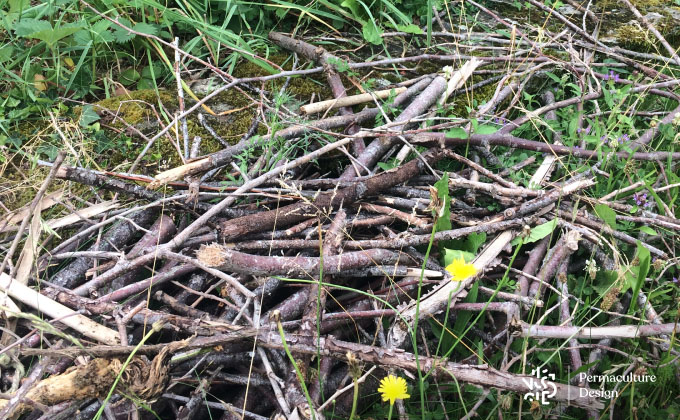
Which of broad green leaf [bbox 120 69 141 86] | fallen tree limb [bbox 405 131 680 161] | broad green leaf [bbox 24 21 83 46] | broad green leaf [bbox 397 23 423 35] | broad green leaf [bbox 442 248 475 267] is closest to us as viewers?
broad green leaf [bbox 442 248 475 267]

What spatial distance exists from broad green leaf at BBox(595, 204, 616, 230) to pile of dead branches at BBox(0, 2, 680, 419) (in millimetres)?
46

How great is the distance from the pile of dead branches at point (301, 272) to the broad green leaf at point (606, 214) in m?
0.05

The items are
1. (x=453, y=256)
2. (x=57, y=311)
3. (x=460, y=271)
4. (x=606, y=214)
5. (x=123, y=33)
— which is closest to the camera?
(x=460, y=271)

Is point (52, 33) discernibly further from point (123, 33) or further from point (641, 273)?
point (641, 273)

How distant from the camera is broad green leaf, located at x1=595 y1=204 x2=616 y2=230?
2236mm

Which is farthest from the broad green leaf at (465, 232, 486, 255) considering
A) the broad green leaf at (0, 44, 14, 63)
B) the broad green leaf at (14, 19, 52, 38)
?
the broad green leaf at (0, 44, 14, 63)

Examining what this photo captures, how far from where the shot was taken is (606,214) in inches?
88.7

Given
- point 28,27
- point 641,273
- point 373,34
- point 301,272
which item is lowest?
point 301,272

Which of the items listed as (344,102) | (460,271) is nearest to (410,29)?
(344,102)

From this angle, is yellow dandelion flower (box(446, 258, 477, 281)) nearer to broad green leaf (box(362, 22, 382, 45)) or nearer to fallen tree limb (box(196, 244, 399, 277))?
fallen tree limb (box(196, 244, 399, 277))

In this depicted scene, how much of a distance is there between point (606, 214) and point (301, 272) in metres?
1.36

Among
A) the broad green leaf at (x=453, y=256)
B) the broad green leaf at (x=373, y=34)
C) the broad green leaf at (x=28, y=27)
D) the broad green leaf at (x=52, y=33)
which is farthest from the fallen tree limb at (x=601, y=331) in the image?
the broad green leaf at (x=28, y=27)

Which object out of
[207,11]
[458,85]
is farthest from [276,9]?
[458,85]

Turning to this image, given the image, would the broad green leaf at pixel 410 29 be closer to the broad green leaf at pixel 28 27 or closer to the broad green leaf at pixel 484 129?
the broad green leaf at pixel 484 129
